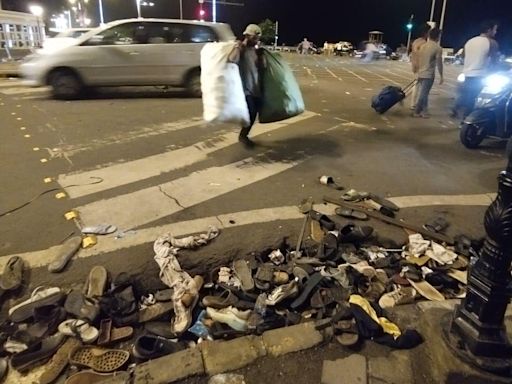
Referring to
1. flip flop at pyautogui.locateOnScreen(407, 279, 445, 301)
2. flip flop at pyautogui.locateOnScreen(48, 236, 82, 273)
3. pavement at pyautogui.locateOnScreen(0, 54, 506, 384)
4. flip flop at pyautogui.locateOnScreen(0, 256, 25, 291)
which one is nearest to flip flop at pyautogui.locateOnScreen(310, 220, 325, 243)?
pavement at pyautogui.locateOnScreen(0, 54, 506, 384)

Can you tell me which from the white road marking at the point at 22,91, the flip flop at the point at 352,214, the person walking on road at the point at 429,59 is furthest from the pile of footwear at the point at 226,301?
the white road marking at the point at 22,91

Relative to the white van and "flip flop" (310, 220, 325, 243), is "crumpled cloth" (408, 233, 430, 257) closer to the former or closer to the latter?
"flip flop" (310, 220, 325, 243)

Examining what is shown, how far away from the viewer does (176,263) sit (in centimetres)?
355

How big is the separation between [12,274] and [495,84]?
824cm

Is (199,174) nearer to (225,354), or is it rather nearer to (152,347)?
(152,347)

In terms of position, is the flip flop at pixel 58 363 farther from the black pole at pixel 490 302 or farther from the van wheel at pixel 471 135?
the van wheel at pixel 471 135

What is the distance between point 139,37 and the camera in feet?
35.8

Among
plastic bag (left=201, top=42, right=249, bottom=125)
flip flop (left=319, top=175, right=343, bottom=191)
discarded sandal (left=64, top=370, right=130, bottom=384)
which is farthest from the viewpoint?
plastic bag (left=201, top=42, right=249, bottom=125)

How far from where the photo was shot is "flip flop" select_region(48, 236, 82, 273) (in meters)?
Result: 3.41

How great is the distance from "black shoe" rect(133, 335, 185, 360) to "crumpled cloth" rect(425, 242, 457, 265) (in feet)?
8.04

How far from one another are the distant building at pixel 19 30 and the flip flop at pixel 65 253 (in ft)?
84.0

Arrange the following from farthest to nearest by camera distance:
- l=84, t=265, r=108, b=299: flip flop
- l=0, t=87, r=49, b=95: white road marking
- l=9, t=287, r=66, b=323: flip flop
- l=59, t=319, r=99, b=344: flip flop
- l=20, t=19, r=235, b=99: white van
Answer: l=0, t=87, r=49, b=95: white road marking
l=20, t=19, r=235, b=99: white van
l=84, t=265, r=108, b=299: flip flop
l=9, t=287, r=66, b=323: flip flop
l=59, t=319, r=99, b=344: flip flop

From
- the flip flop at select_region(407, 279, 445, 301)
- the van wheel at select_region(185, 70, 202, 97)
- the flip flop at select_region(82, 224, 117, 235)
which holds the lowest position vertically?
the flip flop at select_region(407, 279, 445, 301)

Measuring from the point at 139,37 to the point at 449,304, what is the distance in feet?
33.9
